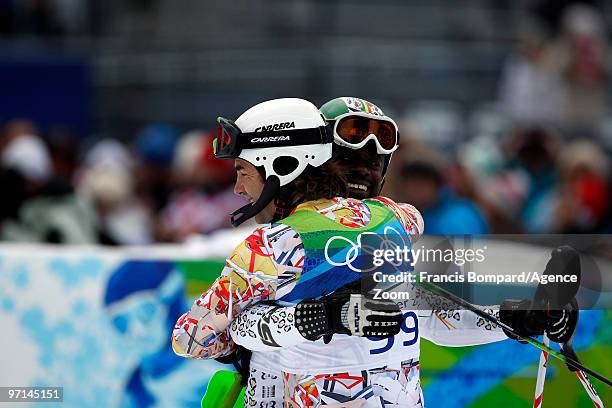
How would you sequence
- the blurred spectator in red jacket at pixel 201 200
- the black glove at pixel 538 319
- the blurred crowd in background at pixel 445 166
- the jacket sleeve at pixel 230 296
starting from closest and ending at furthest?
the jacket sleeve at pixel 230 296 → the black glove at pixel 538 319 → the blurred crowd in background at pixel 445 166 → the blurred spectator in red jacket at pixel 201 200

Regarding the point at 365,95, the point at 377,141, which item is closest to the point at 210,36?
the point at 365,95

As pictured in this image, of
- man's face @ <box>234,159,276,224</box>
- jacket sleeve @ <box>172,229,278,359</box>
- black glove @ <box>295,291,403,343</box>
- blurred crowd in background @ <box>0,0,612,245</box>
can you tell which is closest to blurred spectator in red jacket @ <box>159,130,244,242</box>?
blurred crowd in background @ <box>0,0,612,245</box>

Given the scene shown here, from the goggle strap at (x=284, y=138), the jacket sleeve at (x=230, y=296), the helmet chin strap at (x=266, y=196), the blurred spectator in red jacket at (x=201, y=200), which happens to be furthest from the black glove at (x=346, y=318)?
the blurred spectator in red jacket at (x=201, y=200)

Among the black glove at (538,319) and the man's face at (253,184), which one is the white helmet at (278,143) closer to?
the man's face at (253,184)

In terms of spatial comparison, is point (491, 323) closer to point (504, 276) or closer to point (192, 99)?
point (504, 276)

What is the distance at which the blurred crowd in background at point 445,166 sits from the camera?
8875 millimetres

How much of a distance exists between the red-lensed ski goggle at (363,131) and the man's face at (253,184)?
0.36m

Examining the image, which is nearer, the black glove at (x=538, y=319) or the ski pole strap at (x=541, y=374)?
the black glove at (x=538, y=319)

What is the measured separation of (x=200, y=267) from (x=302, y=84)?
7.30 m

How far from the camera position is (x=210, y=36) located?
1566cm

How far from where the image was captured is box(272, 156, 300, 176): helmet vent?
4.04m

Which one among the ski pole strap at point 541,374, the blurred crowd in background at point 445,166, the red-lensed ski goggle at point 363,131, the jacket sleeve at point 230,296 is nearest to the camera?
the jacket sleeve at point 230,296

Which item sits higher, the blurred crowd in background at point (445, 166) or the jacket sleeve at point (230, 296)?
the jacket sleeve at point (230, 296)

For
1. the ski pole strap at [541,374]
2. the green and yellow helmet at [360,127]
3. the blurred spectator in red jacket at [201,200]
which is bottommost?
the blurred spectator in red jacket at [201,200]
